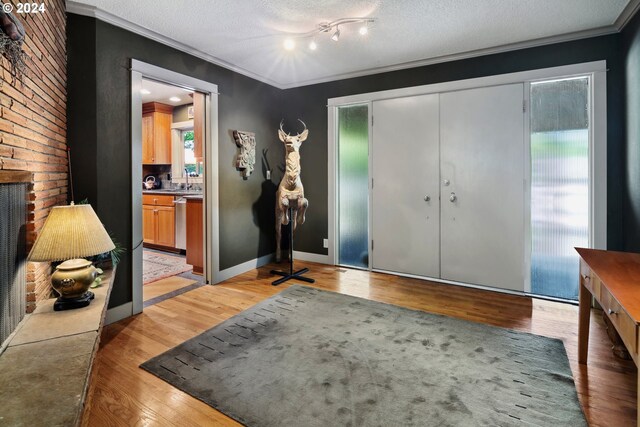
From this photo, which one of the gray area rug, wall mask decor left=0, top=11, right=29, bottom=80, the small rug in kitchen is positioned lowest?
the gray area rug

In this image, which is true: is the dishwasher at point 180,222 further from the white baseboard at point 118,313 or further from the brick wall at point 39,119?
the brick wall at point 39,119

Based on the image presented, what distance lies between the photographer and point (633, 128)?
2650 millimetres

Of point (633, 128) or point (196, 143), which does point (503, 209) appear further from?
point (196, 143)

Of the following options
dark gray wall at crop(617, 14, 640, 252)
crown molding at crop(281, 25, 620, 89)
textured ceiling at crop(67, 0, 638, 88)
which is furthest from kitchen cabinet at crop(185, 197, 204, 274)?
dark gray wall at crop(617, 14, 640, 252)

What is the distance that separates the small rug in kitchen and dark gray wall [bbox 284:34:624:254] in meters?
1.71

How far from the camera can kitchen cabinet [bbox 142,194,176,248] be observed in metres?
5.30

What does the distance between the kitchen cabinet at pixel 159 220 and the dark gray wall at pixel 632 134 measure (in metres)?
5.63

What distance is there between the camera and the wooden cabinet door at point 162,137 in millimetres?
5898

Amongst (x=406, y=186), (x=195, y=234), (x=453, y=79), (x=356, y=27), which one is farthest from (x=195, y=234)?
(x=453, y=79)

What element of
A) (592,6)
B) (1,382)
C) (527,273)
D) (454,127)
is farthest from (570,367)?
(1,382)

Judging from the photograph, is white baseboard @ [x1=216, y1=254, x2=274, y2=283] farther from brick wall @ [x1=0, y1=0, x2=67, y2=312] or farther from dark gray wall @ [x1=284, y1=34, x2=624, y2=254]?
brick wall @ [x1=0, y1=0, x2=67, y2=312]

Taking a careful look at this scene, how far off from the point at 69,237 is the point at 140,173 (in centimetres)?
134

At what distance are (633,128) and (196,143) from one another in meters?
4.23
